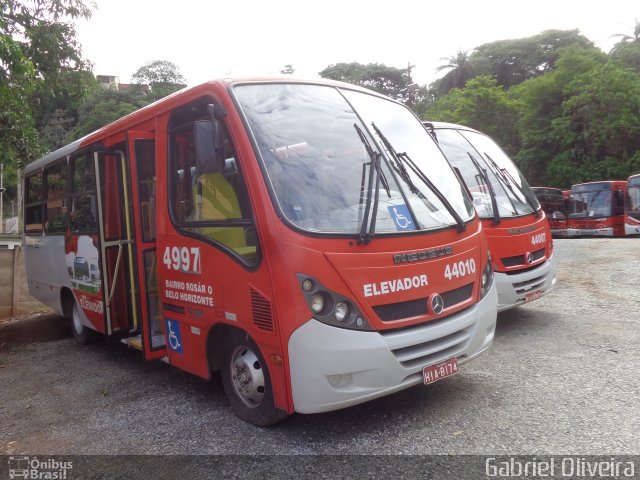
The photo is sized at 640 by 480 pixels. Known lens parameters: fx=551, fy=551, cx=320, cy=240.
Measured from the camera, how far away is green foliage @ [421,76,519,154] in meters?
31.9

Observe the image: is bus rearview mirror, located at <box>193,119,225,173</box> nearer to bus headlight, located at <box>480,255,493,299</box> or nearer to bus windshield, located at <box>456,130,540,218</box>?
bus headlight, located at <box>480,255,493,299</box>

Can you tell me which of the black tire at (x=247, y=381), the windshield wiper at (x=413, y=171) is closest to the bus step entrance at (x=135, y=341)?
the black tire at (x=247, y=381)

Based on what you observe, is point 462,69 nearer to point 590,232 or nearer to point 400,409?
point 590,232

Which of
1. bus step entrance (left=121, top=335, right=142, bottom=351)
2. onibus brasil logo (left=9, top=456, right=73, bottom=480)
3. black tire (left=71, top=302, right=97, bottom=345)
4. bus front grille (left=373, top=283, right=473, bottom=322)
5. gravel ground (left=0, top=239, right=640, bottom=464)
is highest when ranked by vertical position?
bus front grille (left=373, top=283, right=473, bottom=322)

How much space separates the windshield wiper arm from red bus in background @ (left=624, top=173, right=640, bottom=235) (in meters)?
19.3

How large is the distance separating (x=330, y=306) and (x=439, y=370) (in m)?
0.96

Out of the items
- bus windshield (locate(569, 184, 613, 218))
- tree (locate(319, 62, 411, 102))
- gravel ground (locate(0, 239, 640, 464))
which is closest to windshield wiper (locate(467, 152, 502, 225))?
gravel ground (locate(0, 239, 640, 464))

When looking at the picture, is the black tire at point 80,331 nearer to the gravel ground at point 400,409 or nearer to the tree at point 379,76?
the gravel ground at point 400,409

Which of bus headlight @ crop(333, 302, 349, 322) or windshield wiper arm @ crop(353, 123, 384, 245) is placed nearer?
bus headlight @ crop(333, 302, 349, 322)

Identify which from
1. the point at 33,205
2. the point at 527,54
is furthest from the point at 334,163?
the point at 527,54

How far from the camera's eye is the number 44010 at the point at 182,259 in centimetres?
437

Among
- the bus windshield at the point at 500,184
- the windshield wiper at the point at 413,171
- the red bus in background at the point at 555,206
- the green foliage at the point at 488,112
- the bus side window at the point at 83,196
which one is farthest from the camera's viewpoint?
the green foliage at the point at 488,112

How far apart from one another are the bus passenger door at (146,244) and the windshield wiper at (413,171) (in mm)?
2132

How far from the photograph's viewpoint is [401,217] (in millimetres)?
3961
